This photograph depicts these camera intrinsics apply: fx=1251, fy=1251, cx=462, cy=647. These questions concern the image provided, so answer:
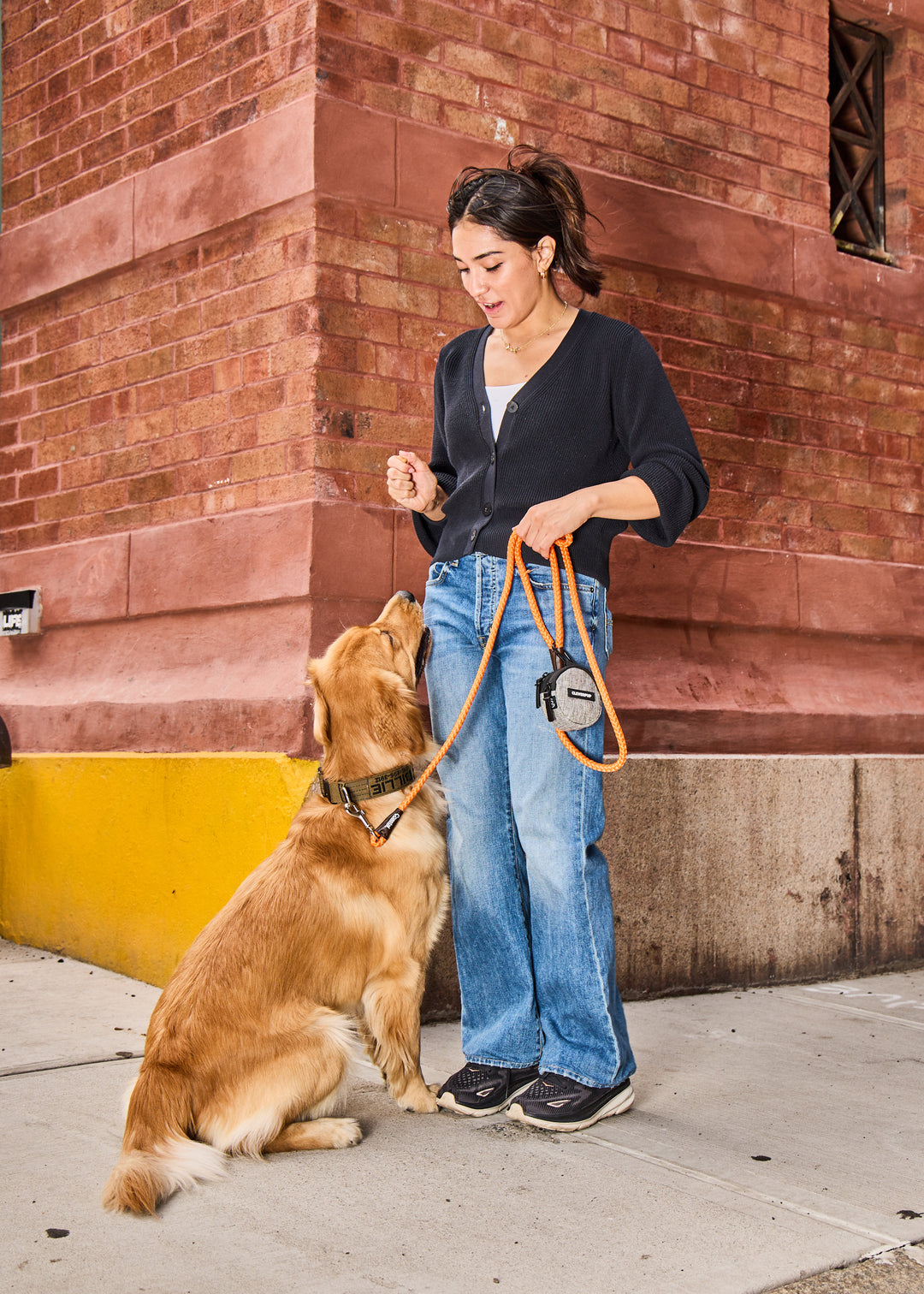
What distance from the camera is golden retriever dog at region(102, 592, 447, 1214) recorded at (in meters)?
2.78

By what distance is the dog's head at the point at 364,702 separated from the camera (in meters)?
3.19

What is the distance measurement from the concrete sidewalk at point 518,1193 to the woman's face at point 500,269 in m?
2.12

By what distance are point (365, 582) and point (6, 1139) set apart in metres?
2.07

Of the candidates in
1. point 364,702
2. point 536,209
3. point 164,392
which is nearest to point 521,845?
point 364,702

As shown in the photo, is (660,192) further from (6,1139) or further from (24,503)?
(6,1139)

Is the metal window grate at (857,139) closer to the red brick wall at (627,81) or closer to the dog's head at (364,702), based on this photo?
the red brick wall at (627,81)

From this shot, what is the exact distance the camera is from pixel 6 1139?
10.1 ft

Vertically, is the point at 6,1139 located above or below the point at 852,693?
below

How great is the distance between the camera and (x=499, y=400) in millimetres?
3344

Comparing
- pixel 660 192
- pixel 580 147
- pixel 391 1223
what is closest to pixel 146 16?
pixel 580 147

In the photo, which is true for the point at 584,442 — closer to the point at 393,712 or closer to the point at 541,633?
the point at 541,633

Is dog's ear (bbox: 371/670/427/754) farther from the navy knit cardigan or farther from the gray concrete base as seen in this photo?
the gray concrete base

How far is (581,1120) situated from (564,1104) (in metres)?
0.06

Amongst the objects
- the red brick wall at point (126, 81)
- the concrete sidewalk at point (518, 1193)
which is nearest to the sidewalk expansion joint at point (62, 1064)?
the concrete sidewalk at point (518, 1193)
